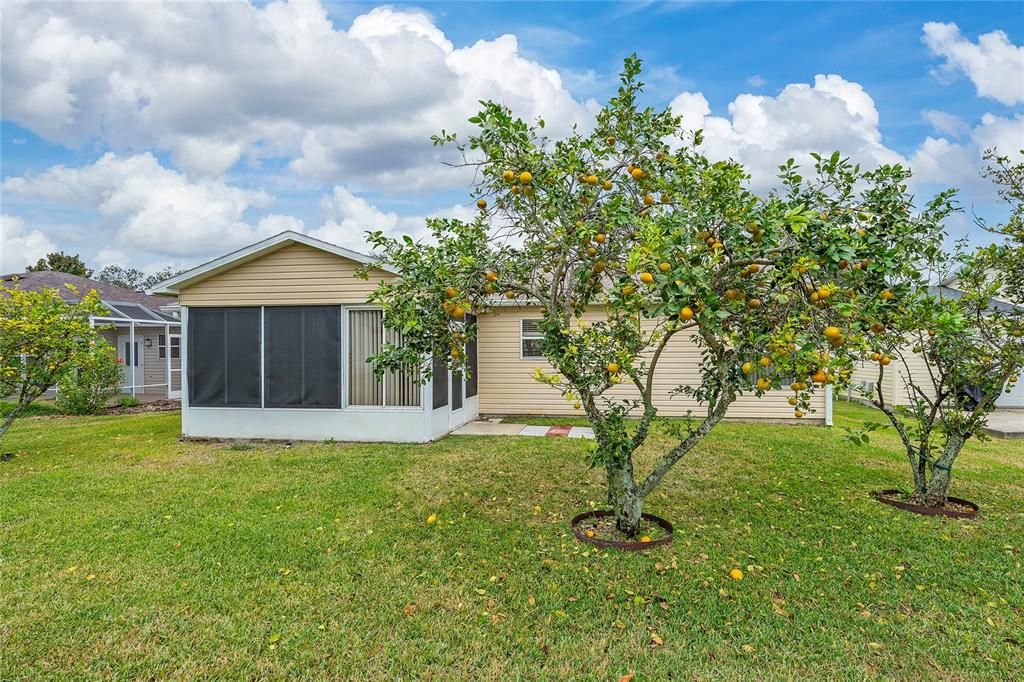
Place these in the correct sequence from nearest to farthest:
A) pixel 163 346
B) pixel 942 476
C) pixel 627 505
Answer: pixel 627 505
pixel 942 476
pixel 163 346

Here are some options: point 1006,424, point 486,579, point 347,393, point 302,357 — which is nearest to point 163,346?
point 302,357

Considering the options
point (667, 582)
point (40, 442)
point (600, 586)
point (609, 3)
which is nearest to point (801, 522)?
point (667, 582)

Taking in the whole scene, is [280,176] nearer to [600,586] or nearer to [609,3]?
[609,3]

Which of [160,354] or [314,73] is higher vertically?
[314,73]

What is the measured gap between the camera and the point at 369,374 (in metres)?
8.36

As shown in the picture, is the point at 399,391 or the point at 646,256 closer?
the point at 646,256

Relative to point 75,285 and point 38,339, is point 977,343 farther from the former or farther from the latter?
point 75,285

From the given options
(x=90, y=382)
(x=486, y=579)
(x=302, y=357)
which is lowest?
(x=486, y=579)

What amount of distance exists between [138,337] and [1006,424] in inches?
867

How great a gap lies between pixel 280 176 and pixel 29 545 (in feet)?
31.1

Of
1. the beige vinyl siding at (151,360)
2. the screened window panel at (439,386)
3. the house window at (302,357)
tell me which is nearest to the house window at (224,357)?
the house window at (302,357)

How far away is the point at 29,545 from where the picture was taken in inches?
162

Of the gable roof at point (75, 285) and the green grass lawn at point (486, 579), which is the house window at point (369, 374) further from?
the gable roof at point (75, 285)

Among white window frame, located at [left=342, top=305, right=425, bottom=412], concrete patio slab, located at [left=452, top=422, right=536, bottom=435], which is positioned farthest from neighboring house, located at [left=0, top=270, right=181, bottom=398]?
concrete patio slab, located at [left=452, top=422, right=536, bottom=435]
